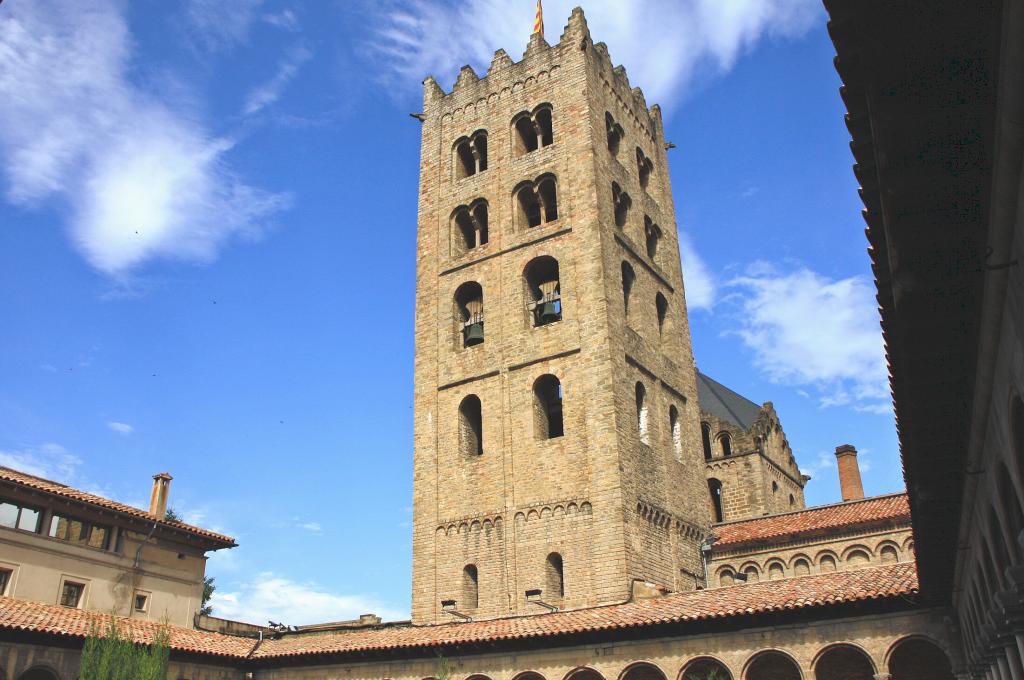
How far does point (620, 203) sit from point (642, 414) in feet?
27.3

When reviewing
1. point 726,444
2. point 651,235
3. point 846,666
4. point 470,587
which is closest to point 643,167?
point 651,235

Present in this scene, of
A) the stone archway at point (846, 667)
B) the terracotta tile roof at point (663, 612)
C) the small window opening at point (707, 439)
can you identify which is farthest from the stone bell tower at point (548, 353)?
the stone archway at point (846, 667)

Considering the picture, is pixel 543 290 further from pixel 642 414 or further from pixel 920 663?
pixel 920 663

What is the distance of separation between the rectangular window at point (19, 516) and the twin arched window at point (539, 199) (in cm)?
1751

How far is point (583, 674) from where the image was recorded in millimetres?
21547

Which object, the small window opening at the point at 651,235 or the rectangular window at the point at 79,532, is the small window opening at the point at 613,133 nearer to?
the small window opening at the point at 651,235

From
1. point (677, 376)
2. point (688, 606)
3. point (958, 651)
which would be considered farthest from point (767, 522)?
point (958, 651)

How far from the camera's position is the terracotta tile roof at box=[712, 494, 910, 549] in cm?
2786

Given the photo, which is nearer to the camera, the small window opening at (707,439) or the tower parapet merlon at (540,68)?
the tower parapet merlon at (540,68)

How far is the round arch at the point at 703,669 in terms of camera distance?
19547mm

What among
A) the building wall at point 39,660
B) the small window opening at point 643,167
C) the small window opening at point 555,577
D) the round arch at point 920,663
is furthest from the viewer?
the small window opening at point 643,167

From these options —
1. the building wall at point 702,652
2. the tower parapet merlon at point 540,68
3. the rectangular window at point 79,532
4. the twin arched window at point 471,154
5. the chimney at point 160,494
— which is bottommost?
the building wall at point 702,652

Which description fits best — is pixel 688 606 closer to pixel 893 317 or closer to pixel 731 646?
pixel 731 646

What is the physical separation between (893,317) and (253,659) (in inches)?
919
